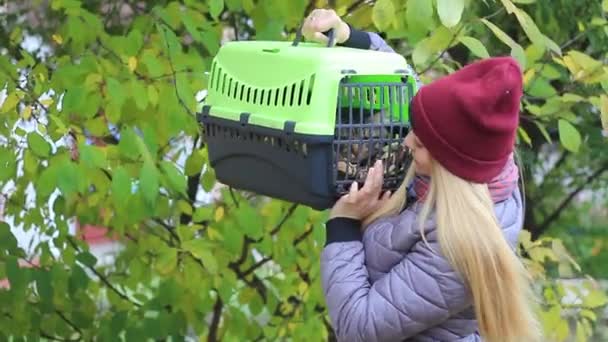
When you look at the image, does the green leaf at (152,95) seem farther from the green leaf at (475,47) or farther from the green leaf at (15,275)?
the green leaf at (475,47)

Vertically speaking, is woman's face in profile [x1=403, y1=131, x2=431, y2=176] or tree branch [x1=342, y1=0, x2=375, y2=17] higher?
woman's face in profile [x1=403, y1=131, x2=431, y2=176]

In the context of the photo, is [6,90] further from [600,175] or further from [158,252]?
[600,175]

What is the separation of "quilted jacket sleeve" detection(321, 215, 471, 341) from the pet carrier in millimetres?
143

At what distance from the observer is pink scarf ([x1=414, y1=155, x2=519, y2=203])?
211 cm

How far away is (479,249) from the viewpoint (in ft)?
6.65

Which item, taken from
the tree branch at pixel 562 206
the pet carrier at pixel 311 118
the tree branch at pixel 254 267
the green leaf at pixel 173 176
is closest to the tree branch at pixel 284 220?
the tree branch at pixel 254 267

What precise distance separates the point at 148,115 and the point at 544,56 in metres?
1.29

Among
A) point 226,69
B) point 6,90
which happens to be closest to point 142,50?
point 6,90

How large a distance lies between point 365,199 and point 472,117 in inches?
10.3

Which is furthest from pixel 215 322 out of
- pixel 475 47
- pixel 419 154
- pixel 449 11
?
pixel 419 154

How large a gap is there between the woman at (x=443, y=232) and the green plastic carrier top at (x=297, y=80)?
93 mm

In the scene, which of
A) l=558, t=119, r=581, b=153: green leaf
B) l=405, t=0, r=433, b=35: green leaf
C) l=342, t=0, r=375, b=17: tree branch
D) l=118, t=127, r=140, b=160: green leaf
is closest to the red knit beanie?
l=405, t=0, r=433, b=35: green leaf

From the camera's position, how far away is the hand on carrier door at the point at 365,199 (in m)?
2.08

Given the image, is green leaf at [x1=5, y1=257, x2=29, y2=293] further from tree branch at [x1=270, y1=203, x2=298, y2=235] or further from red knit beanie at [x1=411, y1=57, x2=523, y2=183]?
red knit beanie at [x1=411, y1=57, x2=523, y2=183]
